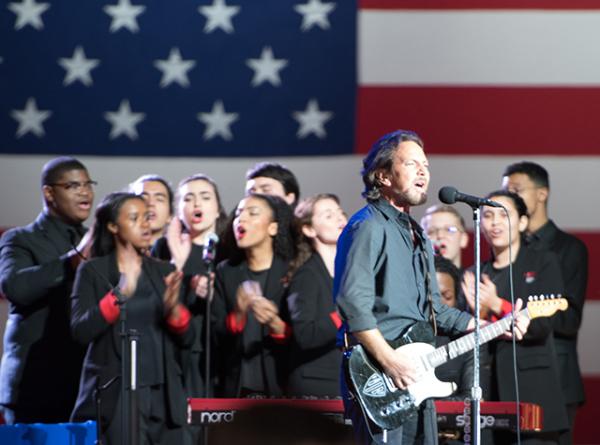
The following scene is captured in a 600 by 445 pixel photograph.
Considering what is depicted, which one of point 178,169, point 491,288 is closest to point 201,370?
point 491,288

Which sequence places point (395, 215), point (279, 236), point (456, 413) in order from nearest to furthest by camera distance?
point (395, 215) < point (456, 413) < point (279, 236)

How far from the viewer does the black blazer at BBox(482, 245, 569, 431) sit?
595 centimetres

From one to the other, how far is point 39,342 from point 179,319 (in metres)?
0.81

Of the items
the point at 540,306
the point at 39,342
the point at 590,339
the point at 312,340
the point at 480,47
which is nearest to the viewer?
the point at 540,306

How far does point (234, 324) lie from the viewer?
19.9 feet

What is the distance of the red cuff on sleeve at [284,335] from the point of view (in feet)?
19.4

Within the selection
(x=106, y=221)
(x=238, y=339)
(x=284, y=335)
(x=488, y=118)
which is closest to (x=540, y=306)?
(x=284, y=335)

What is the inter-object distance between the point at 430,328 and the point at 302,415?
8.11 feet

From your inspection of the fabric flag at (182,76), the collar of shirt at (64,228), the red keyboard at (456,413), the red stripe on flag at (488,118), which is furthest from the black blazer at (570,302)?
the collar of shirt at (64,228)

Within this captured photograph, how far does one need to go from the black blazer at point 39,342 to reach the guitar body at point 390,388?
249 cm

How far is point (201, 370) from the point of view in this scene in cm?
631

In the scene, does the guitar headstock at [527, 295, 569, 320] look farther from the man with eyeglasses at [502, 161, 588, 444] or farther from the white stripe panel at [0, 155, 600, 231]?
the white stripe panel at [0, 155, 600, 231]

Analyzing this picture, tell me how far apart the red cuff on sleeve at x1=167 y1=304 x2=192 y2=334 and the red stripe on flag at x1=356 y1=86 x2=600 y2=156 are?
8.24 feet

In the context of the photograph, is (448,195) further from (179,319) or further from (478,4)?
(478,4)
